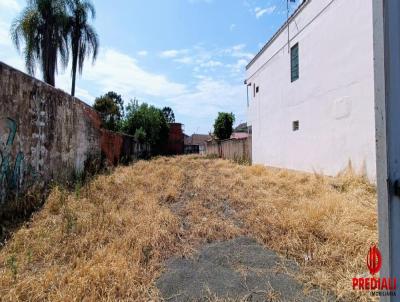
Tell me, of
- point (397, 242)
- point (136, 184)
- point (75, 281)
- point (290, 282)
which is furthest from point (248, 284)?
point (136, 184)

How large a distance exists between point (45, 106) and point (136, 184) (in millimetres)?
2907

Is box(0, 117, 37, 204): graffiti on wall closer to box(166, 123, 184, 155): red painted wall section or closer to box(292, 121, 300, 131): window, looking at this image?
box(292, 121, 300, 131): window

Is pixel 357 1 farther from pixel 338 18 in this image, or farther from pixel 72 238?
pixel 72 238

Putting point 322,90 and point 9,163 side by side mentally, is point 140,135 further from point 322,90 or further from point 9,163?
point 9,163

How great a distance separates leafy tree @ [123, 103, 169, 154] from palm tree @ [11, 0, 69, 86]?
281 inches

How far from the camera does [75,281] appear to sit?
2.31 meters

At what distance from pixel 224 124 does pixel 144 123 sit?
7.35 metres

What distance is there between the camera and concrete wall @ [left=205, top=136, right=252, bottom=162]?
14963mm

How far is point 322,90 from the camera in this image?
726 cm

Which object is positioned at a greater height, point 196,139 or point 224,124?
point 196,139

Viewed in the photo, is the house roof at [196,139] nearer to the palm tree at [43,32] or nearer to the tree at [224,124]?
the tree at [224,124]

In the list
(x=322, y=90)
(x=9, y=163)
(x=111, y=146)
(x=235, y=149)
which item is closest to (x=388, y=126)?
(x=9, y=163)

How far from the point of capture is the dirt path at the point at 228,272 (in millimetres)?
2262

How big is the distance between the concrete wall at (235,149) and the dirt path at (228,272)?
11160 mm
